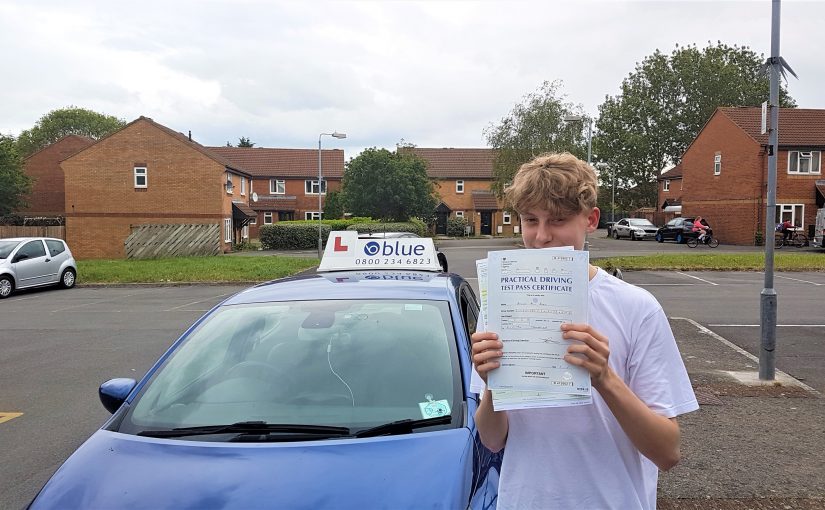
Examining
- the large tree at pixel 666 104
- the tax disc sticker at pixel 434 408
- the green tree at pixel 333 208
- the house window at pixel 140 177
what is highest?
the large tree at pixel 666 104

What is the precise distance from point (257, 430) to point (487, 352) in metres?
→ 1.50

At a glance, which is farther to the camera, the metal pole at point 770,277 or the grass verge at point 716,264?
the grass verge at point 716,264

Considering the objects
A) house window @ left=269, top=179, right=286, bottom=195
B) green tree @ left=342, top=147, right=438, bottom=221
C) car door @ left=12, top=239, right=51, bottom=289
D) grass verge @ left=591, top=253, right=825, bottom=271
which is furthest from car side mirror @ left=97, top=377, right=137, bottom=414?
house window @ left=269, top=179, right=286, bottom=195

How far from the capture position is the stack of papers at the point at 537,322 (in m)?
1.42

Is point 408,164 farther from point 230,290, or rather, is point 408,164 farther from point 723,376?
point 723,376

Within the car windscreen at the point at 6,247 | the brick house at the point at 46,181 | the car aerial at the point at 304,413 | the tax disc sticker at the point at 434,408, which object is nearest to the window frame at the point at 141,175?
the car windscreen at the point at 6,247

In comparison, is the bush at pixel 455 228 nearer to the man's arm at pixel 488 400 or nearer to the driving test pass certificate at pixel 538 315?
the man's arm at pixel 488 400

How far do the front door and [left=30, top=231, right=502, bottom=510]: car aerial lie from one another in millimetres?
56756

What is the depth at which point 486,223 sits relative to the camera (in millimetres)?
60594

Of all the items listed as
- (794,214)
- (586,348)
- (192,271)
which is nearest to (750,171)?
(794,214)

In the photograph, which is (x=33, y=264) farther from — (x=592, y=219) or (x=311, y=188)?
(x=311, y=188)

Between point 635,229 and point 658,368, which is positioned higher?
point 658,368

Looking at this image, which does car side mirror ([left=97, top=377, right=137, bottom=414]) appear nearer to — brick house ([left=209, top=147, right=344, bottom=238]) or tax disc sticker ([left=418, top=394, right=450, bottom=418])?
tax disc sticker ([left=418, top=394, right=450, bottom=418])

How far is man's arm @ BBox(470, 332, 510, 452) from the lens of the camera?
4.80ft
